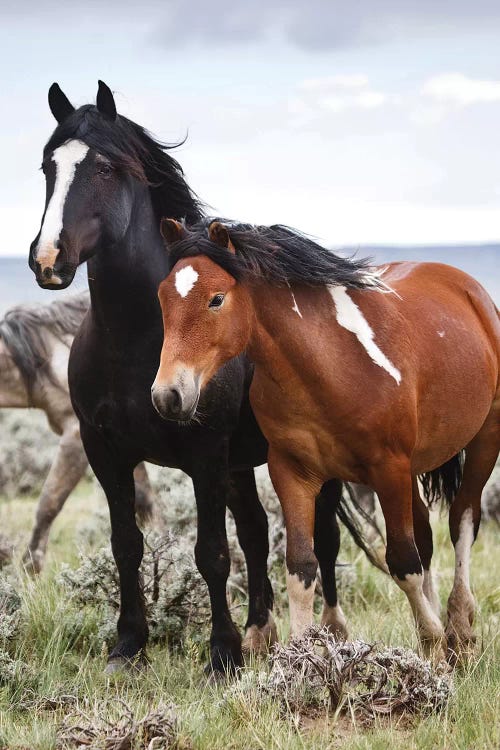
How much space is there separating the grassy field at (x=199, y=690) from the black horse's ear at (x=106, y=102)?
250cm

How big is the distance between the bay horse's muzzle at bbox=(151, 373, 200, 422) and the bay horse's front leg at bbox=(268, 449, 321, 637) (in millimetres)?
754

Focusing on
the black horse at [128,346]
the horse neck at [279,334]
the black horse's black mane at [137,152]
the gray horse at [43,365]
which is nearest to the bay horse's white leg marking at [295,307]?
the horse neck at [279,334]

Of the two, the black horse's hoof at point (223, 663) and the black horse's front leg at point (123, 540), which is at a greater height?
the black horse's front leg at point (123, 540)

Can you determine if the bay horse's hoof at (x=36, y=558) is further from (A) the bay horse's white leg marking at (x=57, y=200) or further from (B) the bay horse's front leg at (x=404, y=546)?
(A) the bay horse's white leg marking at (x=57, y=200)

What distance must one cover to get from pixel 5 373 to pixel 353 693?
5.89m

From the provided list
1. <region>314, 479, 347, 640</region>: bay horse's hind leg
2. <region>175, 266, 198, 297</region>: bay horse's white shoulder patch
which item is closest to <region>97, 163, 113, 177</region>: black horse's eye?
<region>175, 266, 198, 297</region>: bay horse's white shoulder patch

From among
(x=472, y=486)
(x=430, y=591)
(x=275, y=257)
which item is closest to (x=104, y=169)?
(x=275, y=257)

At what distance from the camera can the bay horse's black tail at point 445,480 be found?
5918mm

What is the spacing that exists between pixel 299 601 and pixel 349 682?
1.47 ft

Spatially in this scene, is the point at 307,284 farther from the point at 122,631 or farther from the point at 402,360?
the point at 122,631

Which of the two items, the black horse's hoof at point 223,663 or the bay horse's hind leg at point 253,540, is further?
the bay horse's hind leg at point 253,540

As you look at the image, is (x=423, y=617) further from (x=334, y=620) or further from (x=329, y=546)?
(x=329, y=546)

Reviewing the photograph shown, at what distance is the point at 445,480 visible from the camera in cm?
598

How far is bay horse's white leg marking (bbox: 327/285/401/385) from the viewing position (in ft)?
14.8
